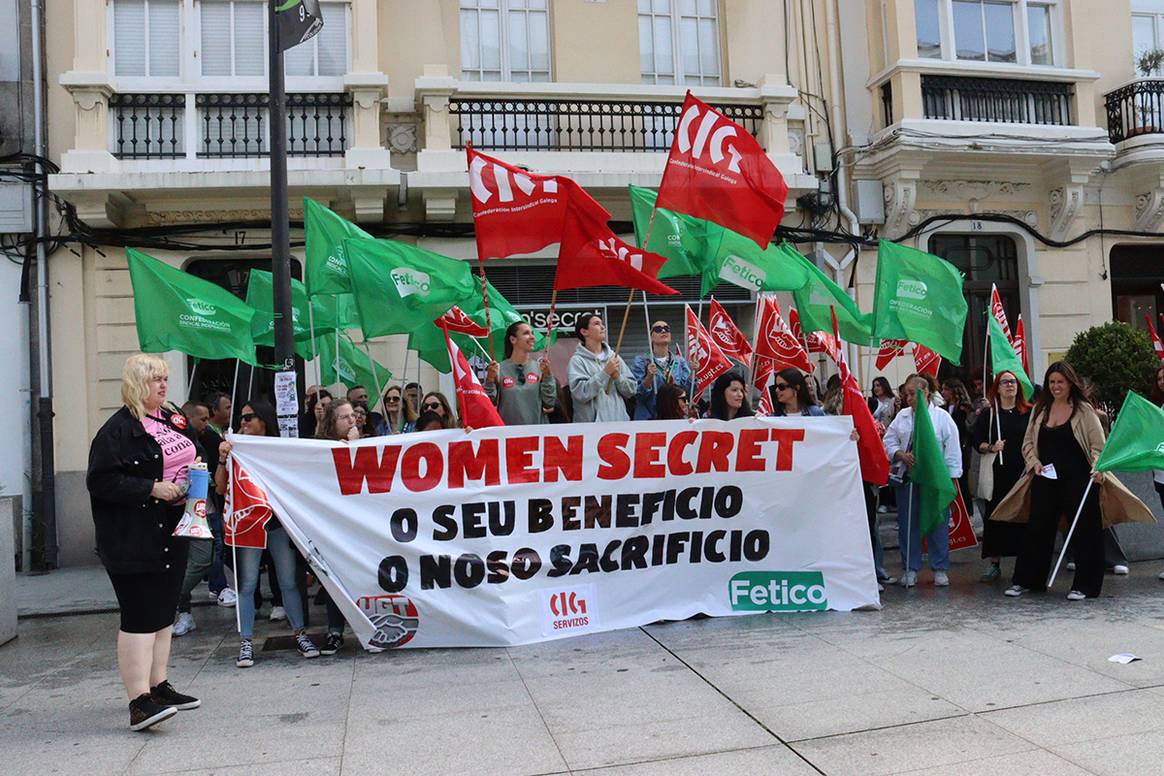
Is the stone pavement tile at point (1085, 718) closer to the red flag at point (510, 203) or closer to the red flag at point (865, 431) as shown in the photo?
the red flag at point (865, 431)

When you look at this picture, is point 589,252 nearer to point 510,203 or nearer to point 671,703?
point 510,203

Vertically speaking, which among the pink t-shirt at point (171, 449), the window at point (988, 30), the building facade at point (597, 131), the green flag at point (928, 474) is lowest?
the green flag at point (928, 474)

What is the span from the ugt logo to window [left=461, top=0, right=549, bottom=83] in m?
6.62

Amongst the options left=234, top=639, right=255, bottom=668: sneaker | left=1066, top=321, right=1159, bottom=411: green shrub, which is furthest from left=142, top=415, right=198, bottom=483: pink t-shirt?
left=1066, top=321, right=1159, bottom=411: green shrub

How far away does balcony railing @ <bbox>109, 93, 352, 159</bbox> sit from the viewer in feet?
39.7

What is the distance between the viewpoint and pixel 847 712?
16.0 feet

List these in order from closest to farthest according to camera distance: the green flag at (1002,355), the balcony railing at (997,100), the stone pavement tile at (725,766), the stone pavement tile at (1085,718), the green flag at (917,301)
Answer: the stone pavement tile at (725,766) < the stone pavement tile at (1085,718) < the green flag at (917,301) < the green flag at (1002,355) < the balcony railing at (997,100)

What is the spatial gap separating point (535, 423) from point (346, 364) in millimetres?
4071

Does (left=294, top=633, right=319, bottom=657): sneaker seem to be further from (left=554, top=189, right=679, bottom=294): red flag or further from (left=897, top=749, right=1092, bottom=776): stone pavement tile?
(left=897, top=749, right=1092, bottom=776): stone pavement tile

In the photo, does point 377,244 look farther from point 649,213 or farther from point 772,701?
point 772,701

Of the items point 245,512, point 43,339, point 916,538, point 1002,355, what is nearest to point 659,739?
point 245,512

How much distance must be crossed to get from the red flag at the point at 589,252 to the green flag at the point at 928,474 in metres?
2.50

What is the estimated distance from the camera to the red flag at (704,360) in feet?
27.0

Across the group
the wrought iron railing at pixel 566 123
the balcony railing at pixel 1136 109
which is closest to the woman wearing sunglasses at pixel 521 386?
the wrought iron railing at pixel 566 123
